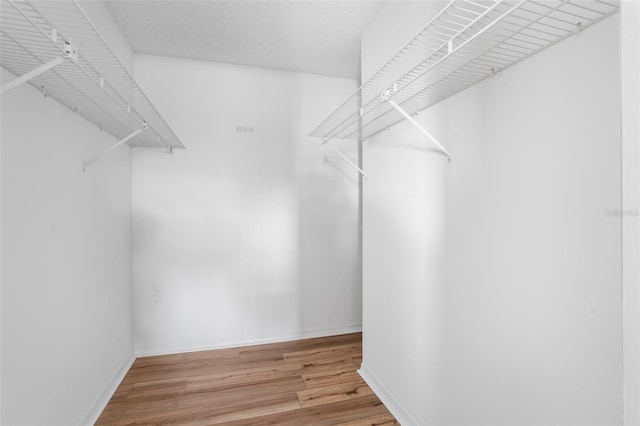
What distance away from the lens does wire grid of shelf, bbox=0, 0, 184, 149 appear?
88 centimetres

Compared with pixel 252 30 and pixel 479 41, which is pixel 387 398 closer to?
pixel 479 41

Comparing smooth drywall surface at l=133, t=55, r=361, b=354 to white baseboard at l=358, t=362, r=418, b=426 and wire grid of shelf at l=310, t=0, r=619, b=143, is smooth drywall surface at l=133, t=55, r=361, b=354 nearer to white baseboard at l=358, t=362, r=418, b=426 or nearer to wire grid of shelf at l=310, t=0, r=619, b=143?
white baseboard at l=358, t=362, r=418, b=426

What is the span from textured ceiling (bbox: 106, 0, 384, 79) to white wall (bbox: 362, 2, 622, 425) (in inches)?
21.9

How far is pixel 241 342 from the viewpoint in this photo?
2658mm

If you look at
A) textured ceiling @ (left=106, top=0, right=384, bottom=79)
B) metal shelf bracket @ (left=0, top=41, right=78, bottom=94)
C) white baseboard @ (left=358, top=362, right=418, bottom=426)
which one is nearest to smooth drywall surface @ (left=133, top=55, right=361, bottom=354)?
textured ceiling @ (left=106, top=0, right=384, bottom=79)

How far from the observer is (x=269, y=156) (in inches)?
108

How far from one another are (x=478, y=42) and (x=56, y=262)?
197 centimetres

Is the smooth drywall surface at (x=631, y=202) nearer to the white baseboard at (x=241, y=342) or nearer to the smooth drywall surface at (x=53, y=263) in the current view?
the smooth drywall surface at (x=53, y=263)

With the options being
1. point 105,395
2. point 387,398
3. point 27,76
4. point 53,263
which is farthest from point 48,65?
point 387,398

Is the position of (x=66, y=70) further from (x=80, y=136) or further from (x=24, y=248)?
(x=24, y=248)

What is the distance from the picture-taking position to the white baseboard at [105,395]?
5.38 feet

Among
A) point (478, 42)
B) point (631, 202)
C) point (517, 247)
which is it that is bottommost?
point (517, 247)

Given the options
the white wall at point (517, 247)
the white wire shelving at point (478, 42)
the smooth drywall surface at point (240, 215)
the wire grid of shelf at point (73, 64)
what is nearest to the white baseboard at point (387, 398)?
the white wall at point (517, 247)

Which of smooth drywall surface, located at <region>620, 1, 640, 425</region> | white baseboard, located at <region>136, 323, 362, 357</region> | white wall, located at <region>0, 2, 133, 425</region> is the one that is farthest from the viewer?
white baseboard, located at <region>136, 323, 362, 357</region>
